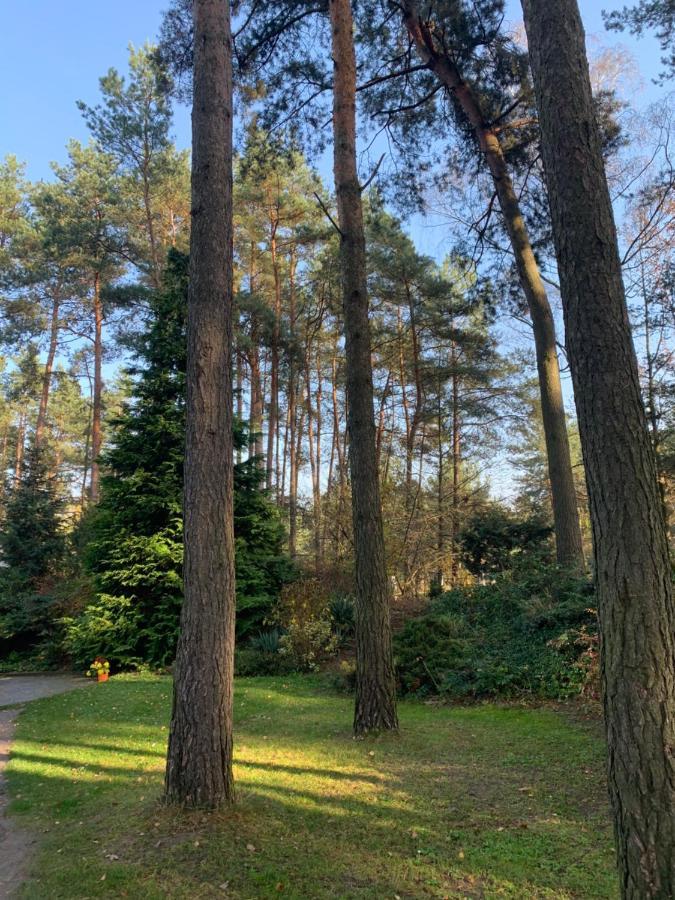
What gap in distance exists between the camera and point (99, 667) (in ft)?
30.5

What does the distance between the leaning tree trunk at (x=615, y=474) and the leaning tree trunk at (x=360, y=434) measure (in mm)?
3152

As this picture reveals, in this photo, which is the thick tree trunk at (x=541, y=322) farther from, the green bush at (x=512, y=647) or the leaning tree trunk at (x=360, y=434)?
the leaning tree trunk at (x=360, y=434)

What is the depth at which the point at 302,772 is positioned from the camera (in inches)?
171

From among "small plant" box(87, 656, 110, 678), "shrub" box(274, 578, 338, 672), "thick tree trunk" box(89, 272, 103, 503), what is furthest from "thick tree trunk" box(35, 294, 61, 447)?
"shrub" box(274, 578, 338, 672)

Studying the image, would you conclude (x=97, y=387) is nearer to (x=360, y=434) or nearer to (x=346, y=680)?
(x=346, y=680)

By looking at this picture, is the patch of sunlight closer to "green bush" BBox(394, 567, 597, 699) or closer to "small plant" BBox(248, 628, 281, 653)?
"green bush" BBox(394, 567, 597, 699)

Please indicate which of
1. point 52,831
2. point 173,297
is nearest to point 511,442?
point 173,297

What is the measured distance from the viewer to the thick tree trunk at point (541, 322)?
9.66 meters

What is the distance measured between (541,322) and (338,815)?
945 centimetres

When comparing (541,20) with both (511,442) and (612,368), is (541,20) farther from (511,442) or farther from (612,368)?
(511,442)

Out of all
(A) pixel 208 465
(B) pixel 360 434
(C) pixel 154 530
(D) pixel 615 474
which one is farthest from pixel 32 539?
(D) pixel 615 474

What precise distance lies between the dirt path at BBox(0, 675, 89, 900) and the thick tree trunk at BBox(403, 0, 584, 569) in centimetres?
852

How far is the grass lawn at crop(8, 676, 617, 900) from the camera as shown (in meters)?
2.74

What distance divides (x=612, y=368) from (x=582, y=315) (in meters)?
0.28
